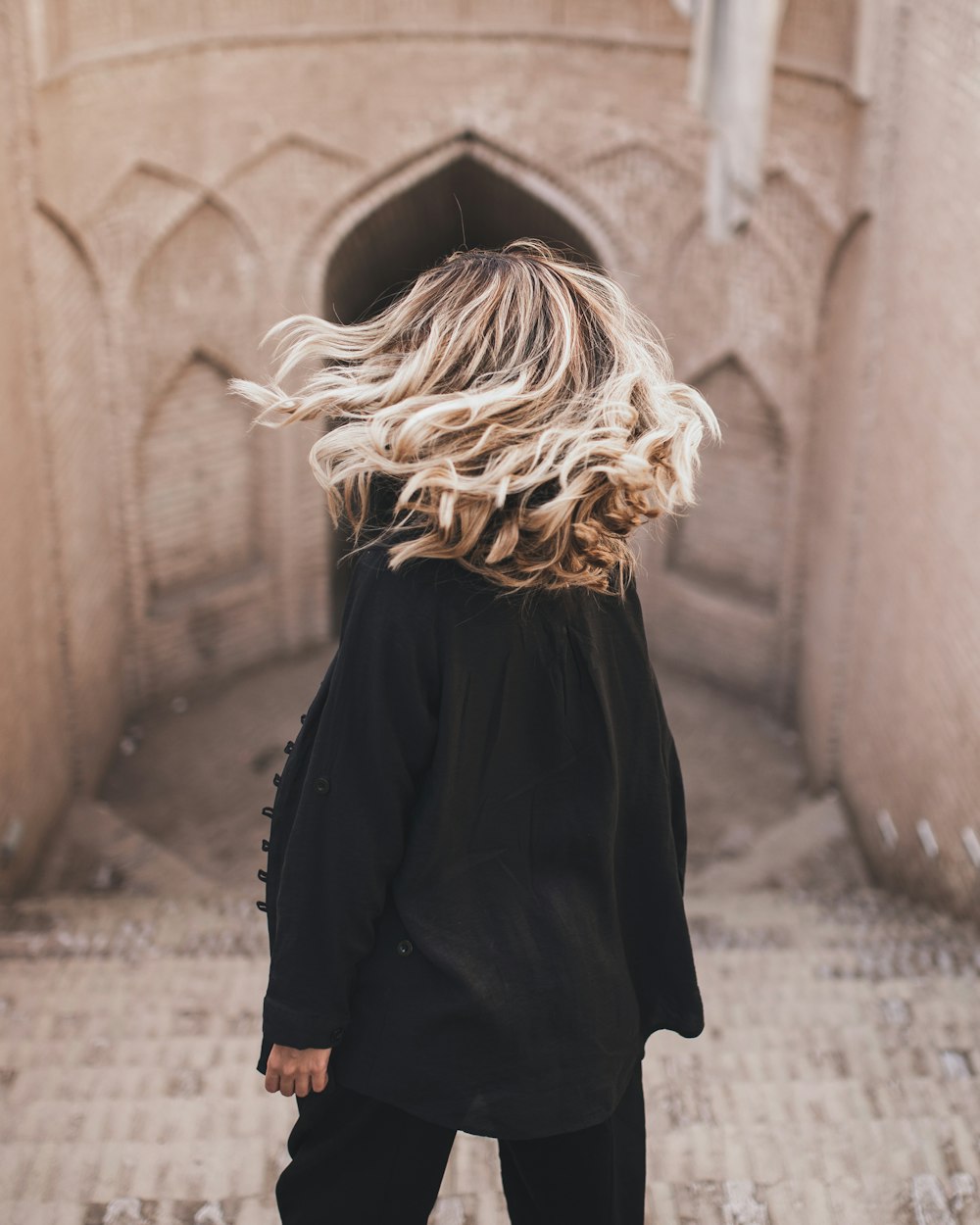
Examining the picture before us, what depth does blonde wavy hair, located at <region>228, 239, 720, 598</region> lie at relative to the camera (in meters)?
1.34

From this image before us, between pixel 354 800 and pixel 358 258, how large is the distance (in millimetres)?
7074

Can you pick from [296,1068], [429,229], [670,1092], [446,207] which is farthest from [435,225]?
[296,1068]

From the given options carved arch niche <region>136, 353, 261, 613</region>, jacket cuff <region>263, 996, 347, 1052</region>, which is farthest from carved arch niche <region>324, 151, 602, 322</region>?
jacket cuff <region>263, 996, 347, 1052</region>

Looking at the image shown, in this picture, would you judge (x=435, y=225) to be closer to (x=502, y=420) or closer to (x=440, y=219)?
(x=440, y=219)

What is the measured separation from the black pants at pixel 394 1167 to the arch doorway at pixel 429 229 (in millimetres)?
5733

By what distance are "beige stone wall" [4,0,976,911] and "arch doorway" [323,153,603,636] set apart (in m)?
0.04

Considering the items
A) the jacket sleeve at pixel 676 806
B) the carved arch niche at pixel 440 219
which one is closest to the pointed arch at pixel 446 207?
the carved arch niche at pixel 440 219

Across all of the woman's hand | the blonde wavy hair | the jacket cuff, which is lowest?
the woman's hand

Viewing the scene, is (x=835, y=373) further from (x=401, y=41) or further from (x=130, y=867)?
(x=130, y=867)

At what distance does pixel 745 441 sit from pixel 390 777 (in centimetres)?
660

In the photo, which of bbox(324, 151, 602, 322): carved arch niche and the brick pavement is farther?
bbox(324, 151, 602, 322): carved arch niche

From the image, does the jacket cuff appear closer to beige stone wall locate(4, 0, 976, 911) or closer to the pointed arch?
beige stone wall locate(4, 0, 976, 911)

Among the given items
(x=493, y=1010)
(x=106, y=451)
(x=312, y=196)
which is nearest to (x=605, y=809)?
(x=493, y=1010)

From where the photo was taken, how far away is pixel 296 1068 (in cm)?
150
